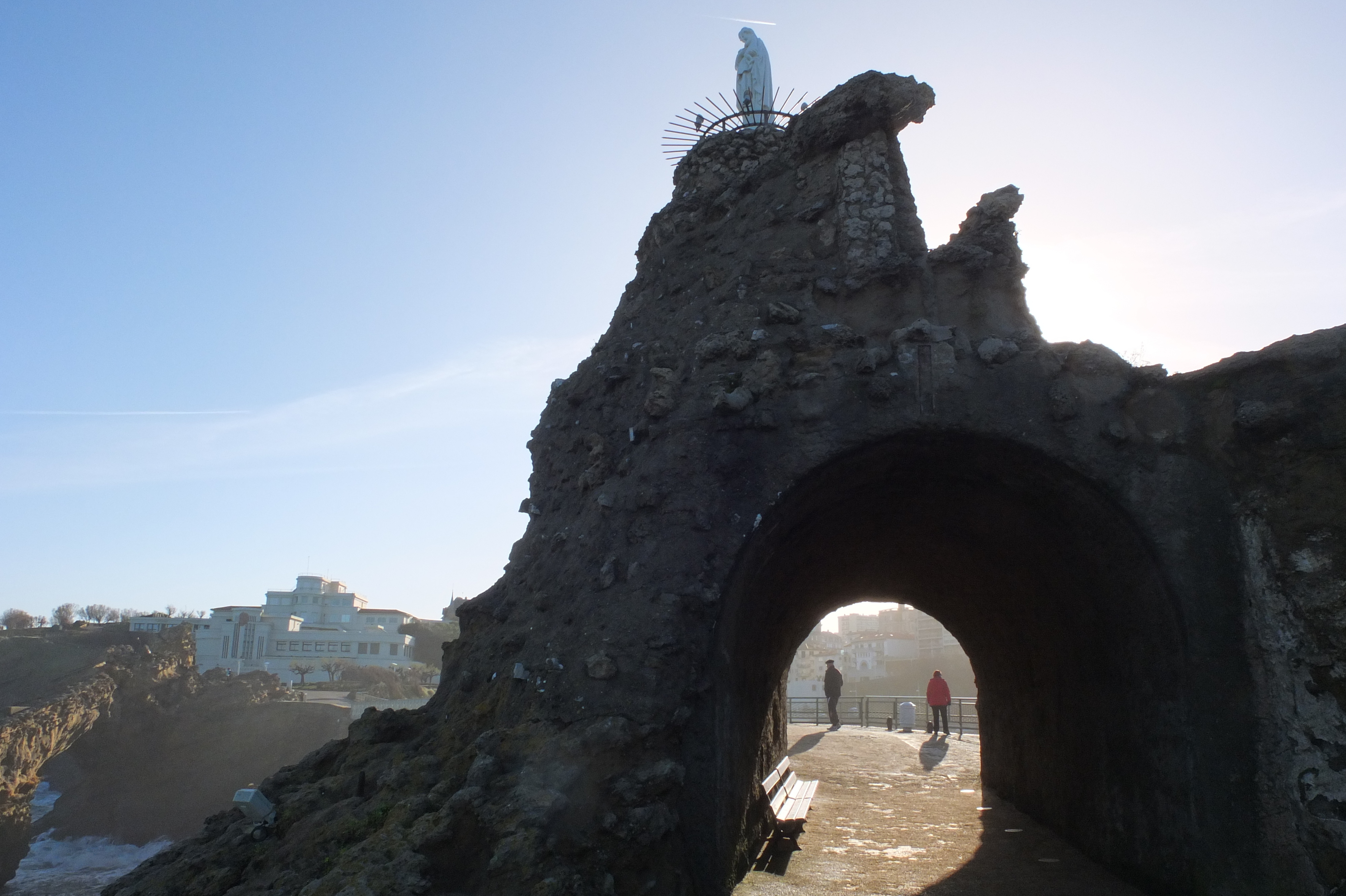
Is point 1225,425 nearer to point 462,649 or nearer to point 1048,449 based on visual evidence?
point 1048,449

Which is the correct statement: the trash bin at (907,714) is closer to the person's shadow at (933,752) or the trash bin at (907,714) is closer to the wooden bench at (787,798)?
the person's shadow at (933,752)

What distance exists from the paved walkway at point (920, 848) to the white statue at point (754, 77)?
28.2ft

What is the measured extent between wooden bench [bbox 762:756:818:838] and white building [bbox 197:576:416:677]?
153 ft

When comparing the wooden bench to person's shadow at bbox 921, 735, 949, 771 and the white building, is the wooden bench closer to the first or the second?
person's shadow at bbox 921, 735, 949, 771

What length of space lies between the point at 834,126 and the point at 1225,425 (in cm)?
349

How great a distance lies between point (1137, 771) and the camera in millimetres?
5473

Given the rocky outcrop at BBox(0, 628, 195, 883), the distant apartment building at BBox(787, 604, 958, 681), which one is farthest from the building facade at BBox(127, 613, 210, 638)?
the distant apartment building at BBox(787, 604, 958, 681)

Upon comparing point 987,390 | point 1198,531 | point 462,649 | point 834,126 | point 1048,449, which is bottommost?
point 462,649

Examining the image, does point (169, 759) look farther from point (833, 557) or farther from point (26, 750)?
point (833, 557)

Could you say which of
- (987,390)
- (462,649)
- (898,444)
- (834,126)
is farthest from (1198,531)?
(462,649)

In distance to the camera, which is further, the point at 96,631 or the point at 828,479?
the point at 96,631

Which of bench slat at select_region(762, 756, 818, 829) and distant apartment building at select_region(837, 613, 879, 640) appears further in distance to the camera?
distant apartment building at select_region(837, 613, 879, 640)

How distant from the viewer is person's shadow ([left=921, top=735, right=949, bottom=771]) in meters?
12.1

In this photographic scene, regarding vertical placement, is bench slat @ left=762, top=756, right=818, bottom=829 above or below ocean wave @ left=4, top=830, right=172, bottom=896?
above
